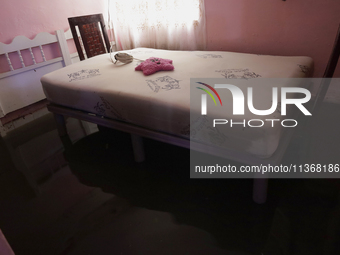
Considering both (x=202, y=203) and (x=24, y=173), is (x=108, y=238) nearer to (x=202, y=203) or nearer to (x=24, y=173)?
(x=202, y=203)

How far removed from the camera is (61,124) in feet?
7.08

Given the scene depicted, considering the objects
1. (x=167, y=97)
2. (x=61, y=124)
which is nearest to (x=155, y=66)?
(x=167, y=97)

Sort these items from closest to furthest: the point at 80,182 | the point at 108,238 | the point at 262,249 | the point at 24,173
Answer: the point at 262,249 < the point at 108,238 < the point at 80,182 < the point at 24,173

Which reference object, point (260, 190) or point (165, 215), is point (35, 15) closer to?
point (165, 215)

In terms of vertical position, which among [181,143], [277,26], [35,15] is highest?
[35,15]

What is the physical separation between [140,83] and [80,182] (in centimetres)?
81

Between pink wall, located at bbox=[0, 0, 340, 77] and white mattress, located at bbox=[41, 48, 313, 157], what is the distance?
0.43 metres

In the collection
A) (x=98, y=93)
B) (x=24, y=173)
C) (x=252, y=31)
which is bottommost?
(x=24, y=173)

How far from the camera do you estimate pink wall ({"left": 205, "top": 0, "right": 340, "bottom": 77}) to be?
6.63 ft

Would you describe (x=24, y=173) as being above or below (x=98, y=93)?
below

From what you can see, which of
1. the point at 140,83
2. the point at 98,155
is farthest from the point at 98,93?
the point at 98,155

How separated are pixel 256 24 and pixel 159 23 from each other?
1.16 m

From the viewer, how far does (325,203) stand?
1311 millimetres

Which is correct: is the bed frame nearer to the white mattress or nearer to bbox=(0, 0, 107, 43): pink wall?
the white mattress
